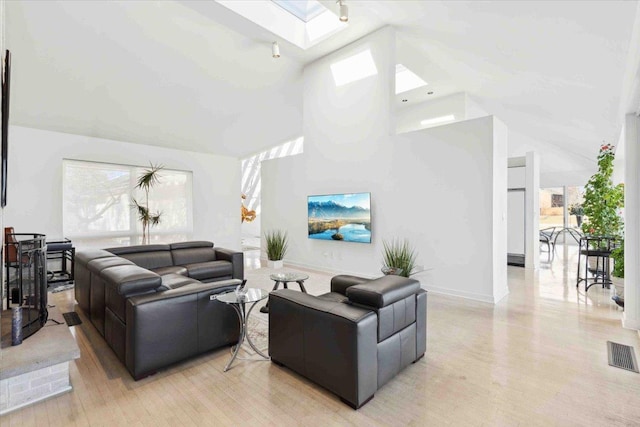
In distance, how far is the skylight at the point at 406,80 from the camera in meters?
6.72

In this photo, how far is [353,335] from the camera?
190 cm

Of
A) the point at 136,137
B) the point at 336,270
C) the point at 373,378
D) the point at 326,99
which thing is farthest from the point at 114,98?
the point at 373,378

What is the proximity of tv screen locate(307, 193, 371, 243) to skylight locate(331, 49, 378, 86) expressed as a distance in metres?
2.24

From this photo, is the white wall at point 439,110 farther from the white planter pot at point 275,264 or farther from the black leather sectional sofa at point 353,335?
the black leather sectional sofa at point 353,335

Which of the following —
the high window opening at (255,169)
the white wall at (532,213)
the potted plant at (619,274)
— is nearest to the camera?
the potted plant at (619,274)

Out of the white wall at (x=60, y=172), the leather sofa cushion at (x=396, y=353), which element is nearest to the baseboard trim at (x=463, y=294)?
the leather sofa cushion at (x=396, y=353)

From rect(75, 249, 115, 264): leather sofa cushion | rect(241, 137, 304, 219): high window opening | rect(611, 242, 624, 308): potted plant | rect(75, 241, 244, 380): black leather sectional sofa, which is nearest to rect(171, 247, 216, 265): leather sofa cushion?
rect(75, 249, 115, 264): leather sofa cushion

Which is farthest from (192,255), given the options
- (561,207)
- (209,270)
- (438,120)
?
(561,207)

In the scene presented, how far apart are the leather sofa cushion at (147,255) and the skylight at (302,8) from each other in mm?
4673

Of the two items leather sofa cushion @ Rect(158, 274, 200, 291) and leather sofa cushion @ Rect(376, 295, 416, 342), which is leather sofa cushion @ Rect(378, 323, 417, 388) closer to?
leather sofa cushion @ Rect(376, 295, 416, 342)

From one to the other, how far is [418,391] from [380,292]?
2.62 feet

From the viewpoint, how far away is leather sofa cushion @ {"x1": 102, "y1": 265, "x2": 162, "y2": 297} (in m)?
2.40

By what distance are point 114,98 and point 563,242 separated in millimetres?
13579

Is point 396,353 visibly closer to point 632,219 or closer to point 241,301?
point 241,301
